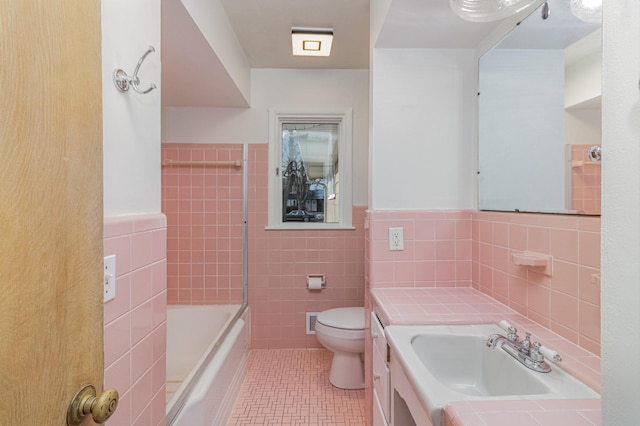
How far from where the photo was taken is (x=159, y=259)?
38.5 inches

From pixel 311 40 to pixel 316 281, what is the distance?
181 cm

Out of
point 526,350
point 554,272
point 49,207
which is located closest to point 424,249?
point 554,272

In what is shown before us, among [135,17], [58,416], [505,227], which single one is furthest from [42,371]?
[505,227]

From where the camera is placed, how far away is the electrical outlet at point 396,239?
156cm

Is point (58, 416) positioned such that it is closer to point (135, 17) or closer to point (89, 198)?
point (89, 198)

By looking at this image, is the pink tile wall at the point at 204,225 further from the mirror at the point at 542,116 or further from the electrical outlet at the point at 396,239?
the mirror at the point at 542,116

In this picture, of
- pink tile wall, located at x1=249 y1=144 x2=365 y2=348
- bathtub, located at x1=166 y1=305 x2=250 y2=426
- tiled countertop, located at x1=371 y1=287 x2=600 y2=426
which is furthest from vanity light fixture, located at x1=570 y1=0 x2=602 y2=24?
bathtub, located at x1=166 y1=305 x2=250 y2=426

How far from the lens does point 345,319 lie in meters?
2.14

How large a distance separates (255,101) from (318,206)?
1.05m

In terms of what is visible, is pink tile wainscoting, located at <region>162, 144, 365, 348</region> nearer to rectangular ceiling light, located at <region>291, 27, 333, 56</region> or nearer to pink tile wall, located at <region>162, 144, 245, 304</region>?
pink tile wall, located at <region>162, 144, 245, 304</region>

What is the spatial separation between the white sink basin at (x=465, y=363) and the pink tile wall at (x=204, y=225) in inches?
71.0

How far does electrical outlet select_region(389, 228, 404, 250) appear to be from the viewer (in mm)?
1556

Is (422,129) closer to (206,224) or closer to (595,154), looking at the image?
(595,154)

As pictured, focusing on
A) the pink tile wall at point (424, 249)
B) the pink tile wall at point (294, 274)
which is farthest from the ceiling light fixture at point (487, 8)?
the pink tile wall at point (294, 274)
